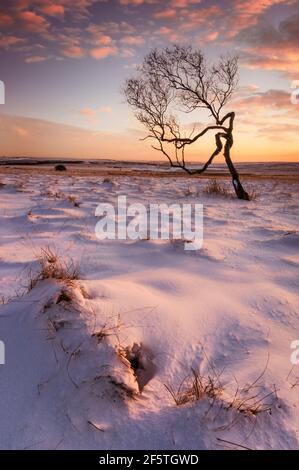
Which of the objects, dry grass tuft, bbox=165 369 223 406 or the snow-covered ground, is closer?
the snow-covered ground

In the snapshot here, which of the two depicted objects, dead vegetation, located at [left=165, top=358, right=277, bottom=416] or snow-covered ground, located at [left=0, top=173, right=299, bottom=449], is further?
dead vegetation, located at [left=165, top=358, right=277, bottom=416]

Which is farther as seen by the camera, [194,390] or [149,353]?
[149,353]

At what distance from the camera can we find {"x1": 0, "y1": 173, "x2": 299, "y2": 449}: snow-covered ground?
4.84ft

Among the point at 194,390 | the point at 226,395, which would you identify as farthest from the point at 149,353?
the point at 226,395

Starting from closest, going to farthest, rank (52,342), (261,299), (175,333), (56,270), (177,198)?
(52,342), (175,333), (56,270), (261,299), (177,198)

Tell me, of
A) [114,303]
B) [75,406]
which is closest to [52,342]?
[75,406]

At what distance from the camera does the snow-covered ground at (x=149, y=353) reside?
1.47 m

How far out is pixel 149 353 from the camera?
2.01m

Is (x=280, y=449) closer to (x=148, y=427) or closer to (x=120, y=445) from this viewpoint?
(x=148, y=427)

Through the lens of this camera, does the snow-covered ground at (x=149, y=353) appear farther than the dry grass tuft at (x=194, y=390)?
No

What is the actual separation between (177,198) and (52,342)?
7677mm

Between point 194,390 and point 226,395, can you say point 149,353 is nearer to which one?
point 194,390

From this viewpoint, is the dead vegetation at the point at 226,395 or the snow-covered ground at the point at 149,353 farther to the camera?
the dead vegetation at the point at 226,395

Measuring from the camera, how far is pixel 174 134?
9.52 m
